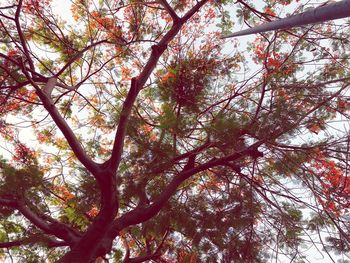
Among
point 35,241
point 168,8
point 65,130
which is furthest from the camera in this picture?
point 168,8

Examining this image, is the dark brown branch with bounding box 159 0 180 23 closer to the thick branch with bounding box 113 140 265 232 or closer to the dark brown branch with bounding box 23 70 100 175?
the dark brown branch with bounding box 23 70 100 175

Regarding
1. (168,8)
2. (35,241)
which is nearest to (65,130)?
(35,241)

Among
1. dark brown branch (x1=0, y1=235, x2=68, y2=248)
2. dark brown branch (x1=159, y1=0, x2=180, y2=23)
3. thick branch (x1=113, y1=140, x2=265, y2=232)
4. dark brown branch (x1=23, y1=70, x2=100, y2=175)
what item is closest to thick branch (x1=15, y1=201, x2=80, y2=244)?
dark brown branch (x1=0, y1=235, x2=68, y2=248)

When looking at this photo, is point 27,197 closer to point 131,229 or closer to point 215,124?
point 131,229

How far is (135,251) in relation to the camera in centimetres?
584

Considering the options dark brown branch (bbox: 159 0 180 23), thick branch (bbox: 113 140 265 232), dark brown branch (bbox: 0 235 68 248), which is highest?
dark brown branch (bbox: 159 0 180 23)

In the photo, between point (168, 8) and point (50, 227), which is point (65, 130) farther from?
point (168, 8)

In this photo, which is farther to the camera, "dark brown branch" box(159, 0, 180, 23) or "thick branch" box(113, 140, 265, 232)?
"dark brown branch" box(159, 0, 180, 23)

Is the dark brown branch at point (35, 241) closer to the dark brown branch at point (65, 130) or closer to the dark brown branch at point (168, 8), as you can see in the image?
the dark brown branch at point (65, 130)

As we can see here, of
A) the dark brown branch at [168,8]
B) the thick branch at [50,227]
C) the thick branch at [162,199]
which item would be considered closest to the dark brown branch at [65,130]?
the thick branch at [162,199]

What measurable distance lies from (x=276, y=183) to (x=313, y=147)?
2.30ft

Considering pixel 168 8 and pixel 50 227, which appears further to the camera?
pixel 168 8

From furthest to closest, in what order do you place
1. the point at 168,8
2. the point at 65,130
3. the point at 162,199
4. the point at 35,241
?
the point at 168,8, the point at 35,241, the point at 162,199, the point at 65,130

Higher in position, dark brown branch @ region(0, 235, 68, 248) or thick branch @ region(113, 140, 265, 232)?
thick branch @ region(113, 140, 265, 232)
